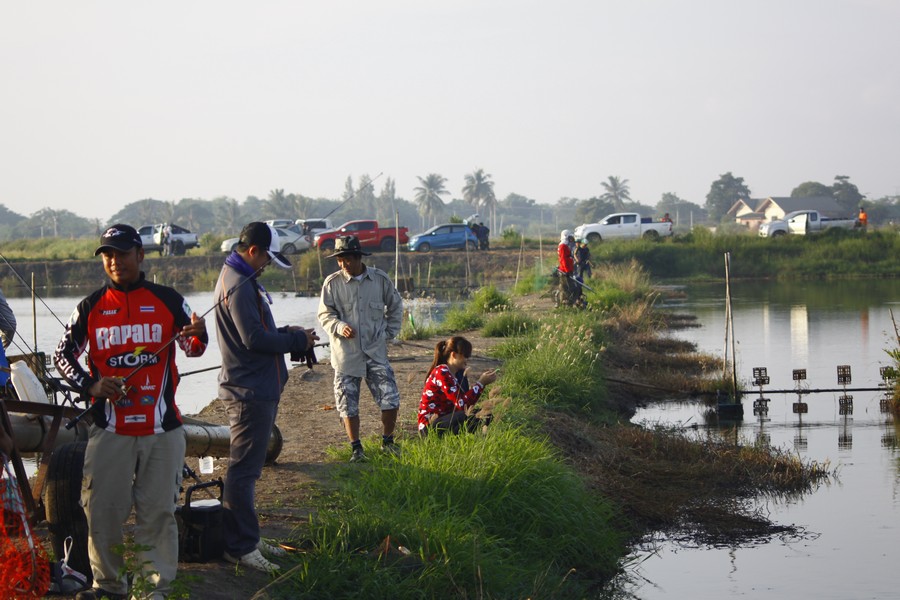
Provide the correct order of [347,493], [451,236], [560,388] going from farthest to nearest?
[451,236] → [560,388] → [347,493]

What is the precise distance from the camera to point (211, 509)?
606 centimetres

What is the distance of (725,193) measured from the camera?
15150cm

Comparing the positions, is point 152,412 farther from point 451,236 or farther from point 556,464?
point 451,236

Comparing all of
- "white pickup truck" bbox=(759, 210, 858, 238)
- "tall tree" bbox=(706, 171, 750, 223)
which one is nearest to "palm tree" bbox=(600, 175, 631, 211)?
"tall tree" bbox=(706, 171, 750, 223)

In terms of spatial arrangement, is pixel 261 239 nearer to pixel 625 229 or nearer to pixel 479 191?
pixel 625 229

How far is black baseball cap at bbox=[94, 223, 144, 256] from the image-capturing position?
5121 millimetres

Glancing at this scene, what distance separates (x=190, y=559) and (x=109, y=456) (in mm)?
1187

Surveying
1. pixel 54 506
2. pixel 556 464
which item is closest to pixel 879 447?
pixel 556 464

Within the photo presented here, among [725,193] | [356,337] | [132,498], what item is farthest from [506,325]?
[725,193]

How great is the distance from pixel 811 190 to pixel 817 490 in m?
134

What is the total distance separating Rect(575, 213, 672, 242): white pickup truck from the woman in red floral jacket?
1681 inches

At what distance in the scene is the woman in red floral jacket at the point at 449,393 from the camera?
8.84 meters

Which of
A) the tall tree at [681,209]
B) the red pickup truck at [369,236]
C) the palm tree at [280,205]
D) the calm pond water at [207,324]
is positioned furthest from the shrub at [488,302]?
the tall tree at [681,209]

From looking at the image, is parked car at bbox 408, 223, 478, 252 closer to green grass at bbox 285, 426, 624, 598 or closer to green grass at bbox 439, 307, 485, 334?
green grass at bbox 439, 307, 485, 334
